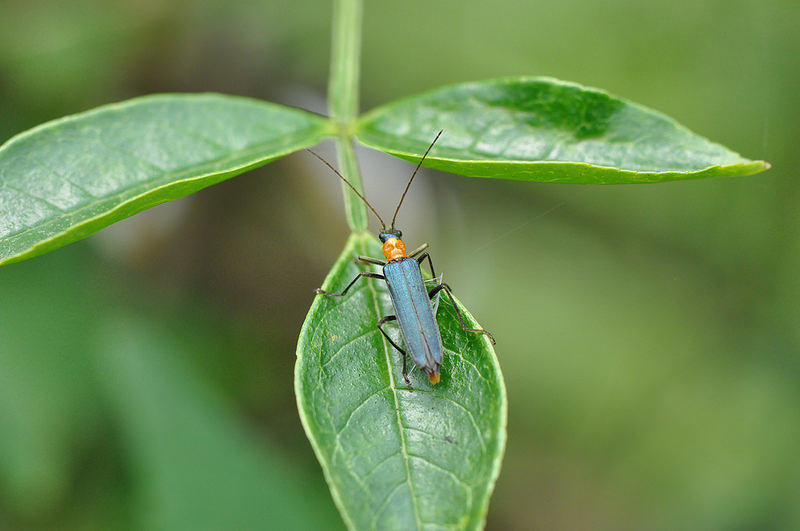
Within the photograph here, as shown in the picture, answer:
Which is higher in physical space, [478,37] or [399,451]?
[478,37]

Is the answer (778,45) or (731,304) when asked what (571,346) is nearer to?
(731,304)

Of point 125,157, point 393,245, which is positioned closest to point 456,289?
point 393,245

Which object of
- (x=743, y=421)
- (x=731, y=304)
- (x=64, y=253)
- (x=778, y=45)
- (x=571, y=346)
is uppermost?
(x=778, y=45)

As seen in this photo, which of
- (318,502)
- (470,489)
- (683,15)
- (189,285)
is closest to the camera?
(470,489)

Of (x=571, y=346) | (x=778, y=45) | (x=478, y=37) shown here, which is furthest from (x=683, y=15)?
(x=571, y=346)

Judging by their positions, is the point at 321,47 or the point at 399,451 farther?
the point at 321,47

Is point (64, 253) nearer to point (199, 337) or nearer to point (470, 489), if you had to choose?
point (199, 337)

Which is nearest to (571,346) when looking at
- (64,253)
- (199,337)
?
(199,337)

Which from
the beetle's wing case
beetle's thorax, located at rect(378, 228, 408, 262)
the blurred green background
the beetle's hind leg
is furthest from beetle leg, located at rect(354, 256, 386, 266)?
the blurred green background

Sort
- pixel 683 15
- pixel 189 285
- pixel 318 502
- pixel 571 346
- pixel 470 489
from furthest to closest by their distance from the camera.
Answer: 1. pixel 571 346
2. pixel 189 285
3. pixel 683 15
4. pixel 318 502
5. pixel 470 489
